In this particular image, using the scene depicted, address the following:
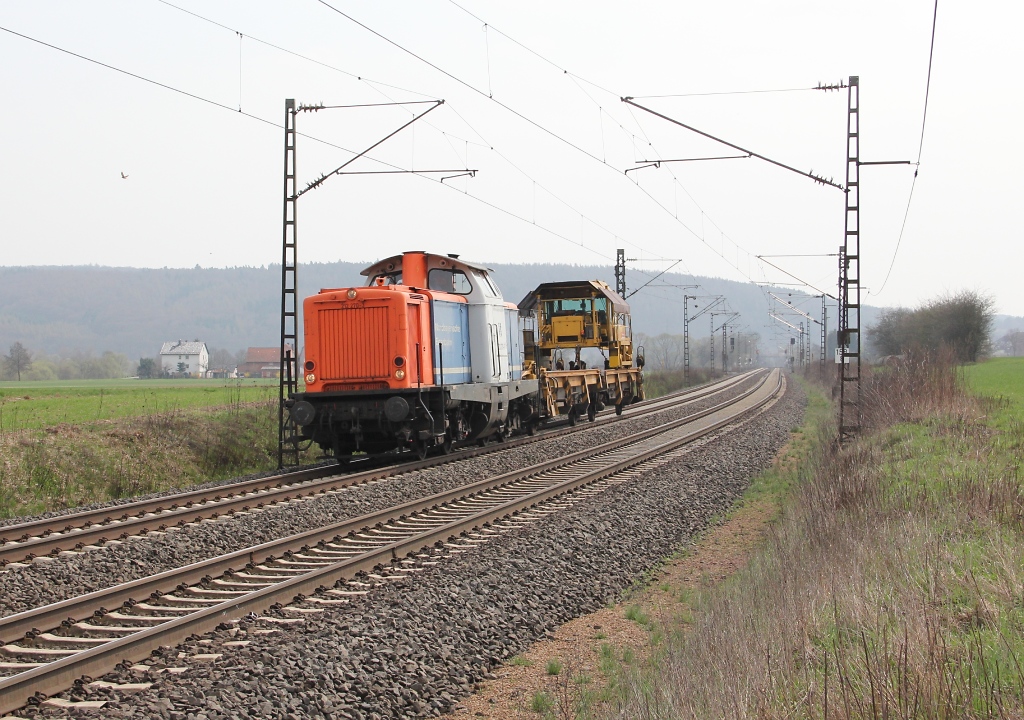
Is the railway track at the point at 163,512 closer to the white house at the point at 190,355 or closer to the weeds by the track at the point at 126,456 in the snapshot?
the weeds by the track at the point at 126,456

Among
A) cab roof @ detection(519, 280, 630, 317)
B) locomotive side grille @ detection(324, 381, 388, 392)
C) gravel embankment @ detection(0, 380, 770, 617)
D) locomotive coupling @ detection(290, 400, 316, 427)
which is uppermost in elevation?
cab roof @ detection(519, 280, 630, 317)

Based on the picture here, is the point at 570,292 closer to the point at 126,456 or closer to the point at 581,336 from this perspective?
the point at 581,336

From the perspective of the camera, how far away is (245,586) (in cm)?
835

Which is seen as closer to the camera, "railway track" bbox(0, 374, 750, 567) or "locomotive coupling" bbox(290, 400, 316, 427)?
"railway track" bbox(0, 374, 750, 567)

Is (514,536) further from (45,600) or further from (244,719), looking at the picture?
(244,719)

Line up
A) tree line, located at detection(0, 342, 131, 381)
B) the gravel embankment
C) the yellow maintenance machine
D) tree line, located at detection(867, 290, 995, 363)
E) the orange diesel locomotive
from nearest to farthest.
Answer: the gravel embankment
the orange diesel locomotive
the yellow maintenance machine
tree line, located at detection(867, 290, 995, 363)
tree line, located at detection(0, 342, 131, 381)

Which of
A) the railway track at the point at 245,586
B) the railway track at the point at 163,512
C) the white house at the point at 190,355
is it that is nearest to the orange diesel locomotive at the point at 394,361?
the railway track at the point at 163,512

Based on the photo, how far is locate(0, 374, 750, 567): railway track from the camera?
9.81 meters

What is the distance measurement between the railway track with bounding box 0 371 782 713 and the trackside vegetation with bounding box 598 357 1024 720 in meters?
2.82

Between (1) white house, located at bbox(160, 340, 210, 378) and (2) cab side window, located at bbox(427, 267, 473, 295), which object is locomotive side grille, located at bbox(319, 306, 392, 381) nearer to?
(2) cab side window, located at bbox(427, 267, 473, 295)

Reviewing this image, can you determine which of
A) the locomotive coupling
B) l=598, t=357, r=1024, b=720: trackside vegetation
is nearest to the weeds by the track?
the locomotive coupling

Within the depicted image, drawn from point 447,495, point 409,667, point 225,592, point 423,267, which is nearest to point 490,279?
point 423,267

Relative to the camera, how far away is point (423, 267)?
18625 mm

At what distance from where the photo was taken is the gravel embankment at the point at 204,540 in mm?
8336
